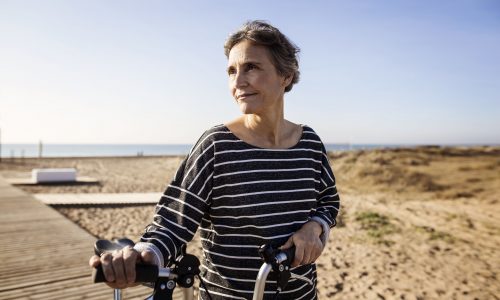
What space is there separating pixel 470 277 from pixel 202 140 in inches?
255

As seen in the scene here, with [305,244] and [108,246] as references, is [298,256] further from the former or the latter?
[108,246]

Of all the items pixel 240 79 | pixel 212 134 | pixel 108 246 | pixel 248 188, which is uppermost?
pixel 240 79

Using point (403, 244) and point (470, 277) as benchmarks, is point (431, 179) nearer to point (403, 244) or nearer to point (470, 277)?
point (403, 244)

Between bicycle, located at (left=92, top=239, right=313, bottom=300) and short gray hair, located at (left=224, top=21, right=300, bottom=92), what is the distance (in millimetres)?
805

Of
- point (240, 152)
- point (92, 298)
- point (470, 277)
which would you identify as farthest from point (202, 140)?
point (470, 277)

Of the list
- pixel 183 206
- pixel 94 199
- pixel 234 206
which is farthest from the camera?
pixel 94 199

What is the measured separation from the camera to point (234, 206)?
1.49 metres

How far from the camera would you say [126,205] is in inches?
484

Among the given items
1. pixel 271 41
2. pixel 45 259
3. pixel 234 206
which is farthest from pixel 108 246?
pixel 45 259

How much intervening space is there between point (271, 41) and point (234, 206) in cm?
72

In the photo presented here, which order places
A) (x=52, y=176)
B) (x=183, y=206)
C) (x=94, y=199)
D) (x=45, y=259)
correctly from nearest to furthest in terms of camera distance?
1. (x=183, y=206)
2. (x=45, y=259)
3. (x=94, y=199)
4. (x=52, y=176)

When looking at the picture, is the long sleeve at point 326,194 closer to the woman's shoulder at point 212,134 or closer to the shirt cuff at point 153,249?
the woman's shoulder at point 212,134

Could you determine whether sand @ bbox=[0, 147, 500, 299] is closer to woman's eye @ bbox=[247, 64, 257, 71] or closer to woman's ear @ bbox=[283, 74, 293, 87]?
woman's ear @ bbox=[283, 74, 293, 87]

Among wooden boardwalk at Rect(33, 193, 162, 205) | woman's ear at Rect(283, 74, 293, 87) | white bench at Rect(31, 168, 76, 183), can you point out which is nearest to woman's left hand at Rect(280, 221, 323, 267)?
woman's ear at Rect(283, 74, 293, 87)
